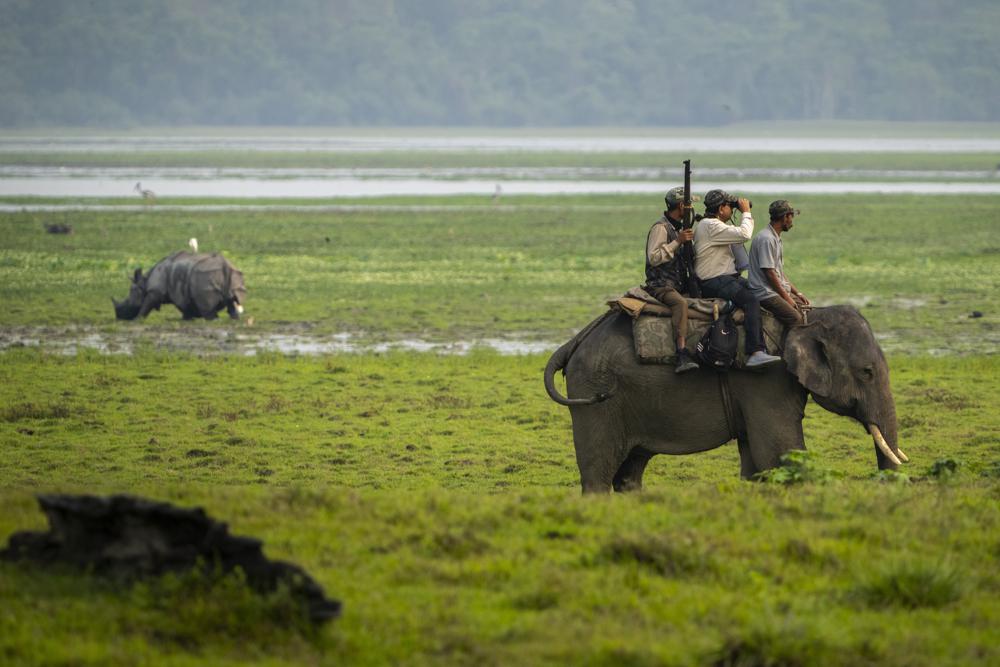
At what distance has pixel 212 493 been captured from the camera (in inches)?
439

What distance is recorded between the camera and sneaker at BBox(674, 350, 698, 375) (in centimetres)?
1265

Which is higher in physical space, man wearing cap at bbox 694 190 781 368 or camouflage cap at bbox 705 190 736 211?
camouflage cap at bbox 705 190 736 211

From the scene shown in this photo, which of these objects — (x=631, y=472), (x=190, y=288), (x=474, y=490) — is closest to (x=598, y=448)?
(x=631, y=472)

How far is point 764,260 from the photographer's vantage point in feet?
42.2

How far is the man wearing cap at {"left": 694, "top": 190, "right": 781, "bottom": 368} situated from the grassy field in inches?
62.3

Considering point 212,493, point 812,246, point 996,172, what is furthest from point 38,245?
point 996,172

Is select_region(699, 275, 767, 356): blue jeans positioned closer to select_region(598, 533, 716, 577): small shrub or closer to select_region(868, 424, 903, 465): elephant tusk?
select_region(868, 424, 903, 465): elephant tusk

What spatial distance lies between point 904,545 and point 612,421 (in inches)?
141

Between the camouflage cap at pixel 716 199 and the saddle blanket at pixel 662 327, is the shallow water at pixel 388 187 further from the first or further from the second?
the saddle blanket at pixel 662 327

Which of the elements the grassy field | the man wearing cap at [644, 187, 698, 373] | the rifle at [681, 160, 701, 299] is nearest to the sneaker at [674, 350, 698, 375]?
the man wearing cap at [644, 187, 698, 373]

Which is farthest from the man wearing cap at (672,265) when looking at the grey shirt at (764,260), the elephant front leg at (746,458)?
the elephant front leg at (746,458)

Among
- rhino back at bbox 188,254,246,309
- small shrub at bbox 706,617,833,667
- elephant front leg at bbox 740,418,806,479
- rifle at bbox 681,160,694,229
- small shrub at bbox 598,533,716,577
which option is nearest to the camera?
small shrub at bbox 706,617,833,667

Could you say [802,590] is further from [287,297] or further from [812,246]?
[812,246]

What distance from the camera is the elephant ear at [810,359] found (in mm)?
12641
